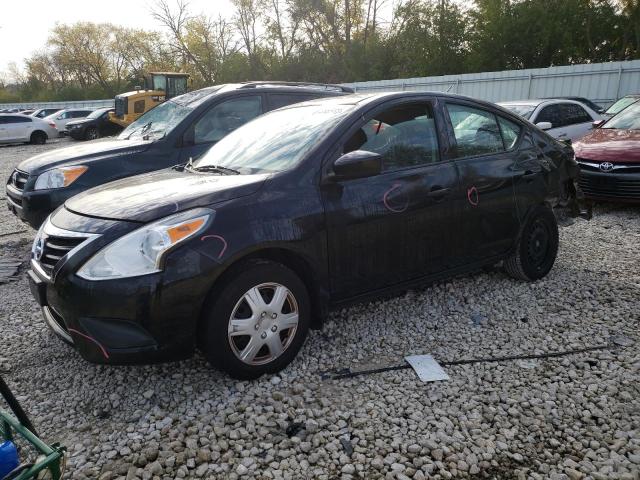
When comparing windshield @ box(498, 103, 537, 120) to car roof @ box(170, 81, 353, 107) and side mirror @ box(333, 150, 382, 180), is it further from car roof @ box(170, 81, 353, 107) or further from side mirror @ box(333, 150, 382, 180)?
side mirror @ box(333, 150, 382, 180)

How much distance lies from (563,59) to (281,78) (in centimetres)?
1985

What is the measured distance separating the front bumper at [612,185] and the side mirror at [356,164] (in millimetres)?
4488

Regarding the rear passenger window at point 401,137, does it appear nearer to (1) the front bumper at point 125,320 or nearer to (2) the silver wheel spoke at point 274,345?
(2) the silver wheel spoke at point 274,345

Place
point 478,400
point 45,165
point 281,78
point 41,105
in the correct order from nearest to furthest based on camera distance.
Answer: point 478,400, point 45,165, point 281,78, point 41,105

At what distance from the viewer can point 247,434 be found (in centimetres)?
253

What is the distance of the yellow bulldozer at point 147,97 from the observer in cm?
2108

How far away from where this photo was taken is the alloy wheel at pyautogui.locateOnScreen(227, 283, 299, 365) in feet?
9.11

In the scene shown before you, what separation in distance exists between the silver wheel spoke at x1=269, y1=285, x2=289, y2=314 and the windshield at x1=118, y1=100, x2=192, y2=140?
358 centimetres

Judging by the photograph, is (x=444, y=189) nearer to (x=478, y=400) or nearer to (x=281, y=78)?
(x=478, y=400)

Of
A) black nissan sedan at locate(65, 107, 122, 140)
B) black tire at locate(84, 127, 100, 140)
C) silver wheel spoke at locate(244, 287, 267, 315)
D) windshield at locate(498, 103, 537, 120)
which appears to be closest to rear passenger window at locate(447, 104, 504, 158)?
silver wheel spoke at locate(244, 287, 267, 315)

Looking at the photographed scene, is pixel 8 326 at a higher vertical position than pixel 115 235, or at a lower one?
lower

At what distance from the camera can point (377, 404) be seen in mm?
→ 2762

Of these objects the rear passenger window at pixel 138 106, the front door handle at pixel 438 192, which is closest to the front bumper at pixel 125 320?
the front door handle at pixel 438 192

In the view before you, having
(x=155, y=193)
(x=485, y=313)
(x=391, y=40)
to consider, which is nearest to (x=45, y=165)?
(x=155, y=193)
